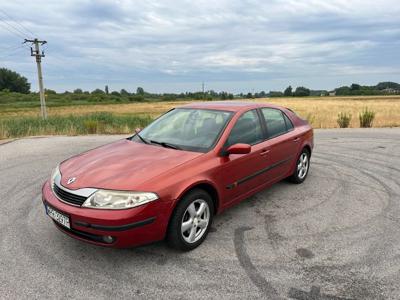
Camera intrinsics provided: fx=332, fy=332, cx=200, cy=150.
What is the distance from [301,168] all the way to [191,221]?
2.90 m

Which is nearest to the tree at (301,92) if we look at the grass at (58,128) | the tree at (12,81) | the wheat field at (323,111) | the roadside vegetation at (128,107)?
the roadside vegetation at (128,107)

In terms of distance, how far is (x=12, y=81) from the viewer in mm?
93625

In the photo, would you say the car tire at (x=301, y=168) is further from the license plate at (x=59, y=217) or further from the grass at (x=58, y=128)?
the grass at (x=58, y=128)

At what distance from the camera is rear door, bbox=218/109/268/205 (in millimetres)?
3727

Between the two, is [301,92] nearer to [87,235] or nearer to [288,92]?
[288,92]

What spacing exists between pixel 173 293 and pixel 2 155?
7.11 meters

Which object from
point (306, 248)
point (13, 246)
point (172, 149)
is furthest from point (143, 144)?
point (306, 248)

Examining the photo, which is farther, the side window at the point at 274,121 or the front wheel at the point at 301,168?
the front wheel at the point at 301,168

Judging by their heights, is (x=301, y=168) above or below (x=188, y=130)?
below

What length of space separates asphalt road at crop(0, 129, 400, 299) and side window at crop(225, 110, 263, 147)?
980 mm

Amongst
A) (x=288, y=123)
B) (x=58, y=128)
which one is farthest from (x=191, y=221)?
(x=58, y=128)

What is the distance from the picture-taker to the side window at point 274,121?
4.66 metres

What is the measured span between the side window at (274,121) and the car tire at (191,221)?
1.63 metres

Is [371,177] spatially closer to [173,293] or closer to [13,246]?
[173,293]
